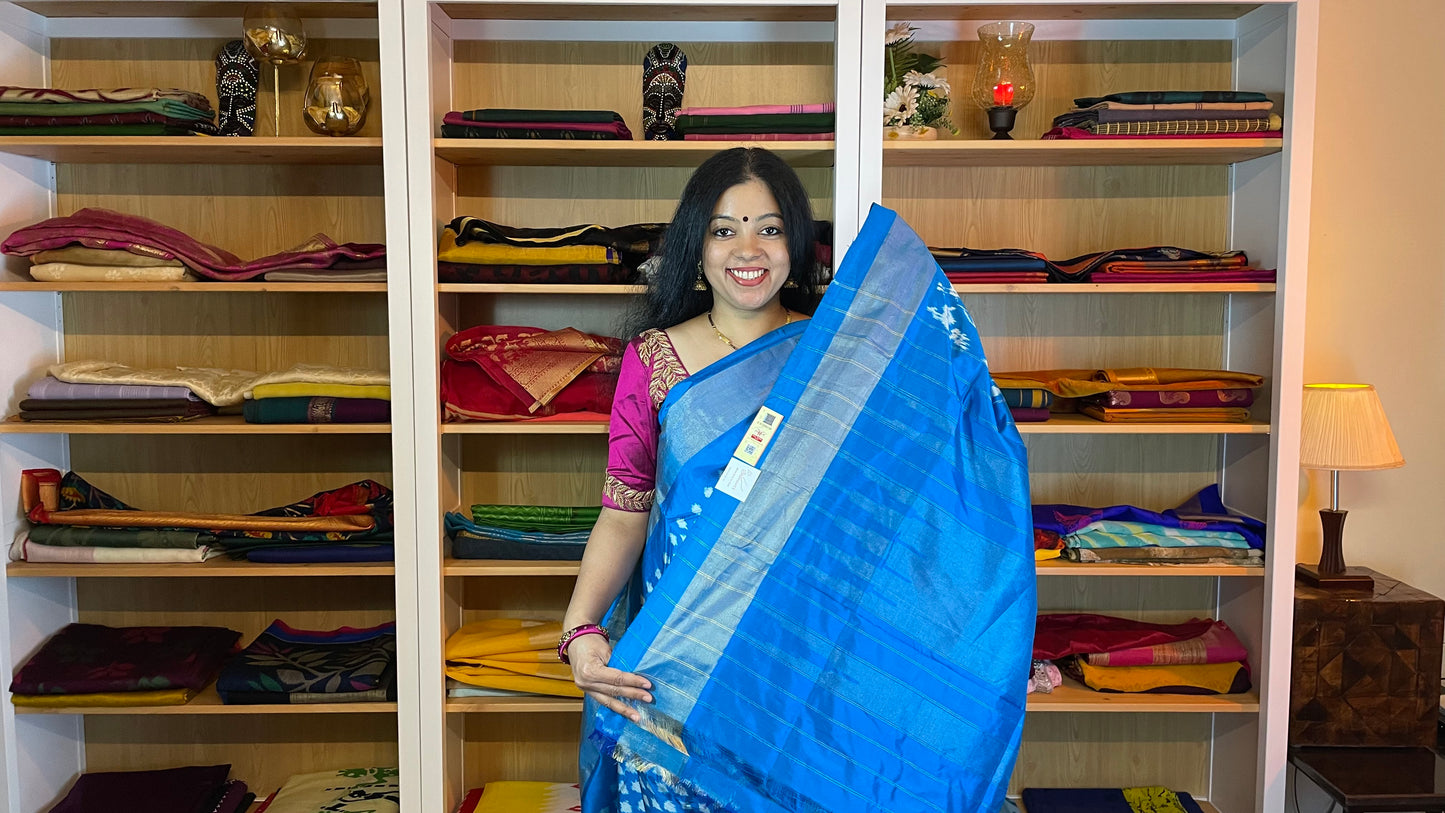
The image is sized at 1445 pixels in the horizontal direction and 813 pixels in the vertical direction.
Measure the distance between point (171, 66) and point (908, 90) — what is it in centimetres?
174

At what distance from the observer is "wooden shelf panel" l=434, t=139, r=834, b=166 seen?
2262 millimetres

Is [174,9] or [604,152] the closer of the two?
[604,152]

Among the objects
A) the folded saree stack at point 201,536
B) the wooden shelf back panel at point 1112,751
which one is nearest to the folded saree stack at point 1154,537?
the wooden shelf back panel at point 1112,751

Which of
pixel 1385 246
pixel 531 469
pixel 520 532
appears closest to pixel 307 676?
pixel 520 532

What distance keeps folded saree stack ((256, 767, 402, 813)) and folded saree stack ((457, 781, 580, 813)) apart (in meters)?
0.18

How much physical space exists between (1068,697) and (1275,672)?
0.44 m

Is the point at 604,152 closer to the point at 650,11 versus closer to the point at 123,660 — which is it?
the point at 650,11

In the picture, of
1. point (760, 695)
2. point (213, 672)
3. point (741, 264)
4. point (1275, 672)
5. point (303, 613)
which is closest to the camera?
point (760, 695)

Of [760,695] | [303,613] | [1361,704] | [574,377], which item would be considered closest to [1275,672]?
[1361,704]

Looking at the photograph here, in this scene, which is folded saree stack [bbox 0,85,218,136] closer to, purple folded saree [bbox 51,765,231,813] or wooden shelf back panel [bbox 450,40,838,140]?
wooden shelf back panel [bbox 450,40,838,140]

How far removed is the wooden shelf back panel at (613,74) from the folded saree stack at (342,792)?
5.25 ft

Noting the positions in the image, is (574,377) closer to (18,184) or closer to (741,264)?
(741,264)

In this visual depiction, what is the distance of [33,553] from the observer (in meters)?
2.40

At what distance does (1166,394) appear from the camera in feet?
7.87
